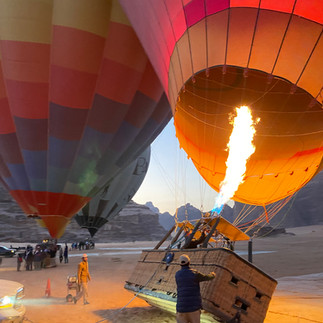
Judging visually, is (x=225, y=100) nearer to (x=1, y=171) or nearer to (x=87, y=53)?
(x=87, y=53)

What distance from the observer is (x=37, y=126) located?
13.9 metres

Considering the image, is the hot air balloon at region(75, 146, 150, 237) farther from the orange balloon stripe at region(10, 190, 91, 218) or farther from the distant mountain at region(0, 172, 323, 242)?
the distant mountain at region(0, 172, 323, 242)

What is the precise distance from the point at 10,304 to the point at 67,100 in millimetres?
9451

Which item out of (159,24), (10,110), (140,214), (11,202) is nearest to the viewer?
(159,24)

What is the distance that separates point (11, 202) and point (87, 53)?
82.1 metres

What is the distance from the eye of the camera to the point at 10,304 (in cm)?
508

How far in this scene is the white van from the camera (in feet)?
16.0

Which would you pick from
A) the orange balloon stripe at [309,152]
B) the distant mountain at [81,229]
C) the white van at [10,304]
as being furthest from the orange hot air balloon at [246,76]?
the distant mountain at [81,229]

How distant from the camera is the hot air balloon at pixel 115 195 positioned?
102 feet

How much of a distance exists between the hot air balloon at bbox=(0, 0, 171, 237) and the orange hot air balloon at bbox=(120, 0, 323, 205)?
3.27 meters

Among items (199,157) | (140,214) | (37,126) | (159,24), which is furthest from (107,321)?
(140,214)

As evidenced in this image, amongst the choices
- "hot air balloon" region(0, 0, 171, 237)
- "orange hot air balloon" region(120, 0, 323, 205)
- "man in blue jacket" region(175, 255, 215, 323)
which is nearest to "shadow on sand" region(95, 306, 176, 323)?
"man in blue jacket" region(175, 255, 215, 323)

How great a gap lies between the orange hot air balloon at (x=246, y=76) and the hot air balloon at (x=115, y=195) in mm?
20126

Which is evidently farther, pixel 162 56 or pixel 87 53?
pixel 87 53
